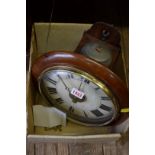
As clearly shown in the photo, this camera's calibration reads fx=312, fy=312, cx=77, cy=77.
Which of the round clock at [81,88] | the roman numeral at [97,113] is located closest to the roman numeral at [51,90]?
the round clock at [81,88]

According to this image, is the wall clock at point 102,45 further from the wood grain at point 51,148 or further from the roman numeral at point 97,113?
the wood grain at point 51,148

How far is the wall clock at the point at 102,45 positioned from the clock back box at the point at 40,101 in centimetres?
6

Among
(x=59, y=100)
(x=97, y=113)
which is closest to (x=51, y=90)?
(x=59, y=100)

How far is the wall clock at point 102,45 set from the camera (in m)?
0.79

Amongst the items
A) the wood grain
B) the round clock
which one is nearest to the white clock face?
the round clock

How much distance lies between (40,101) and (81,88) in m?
0.21

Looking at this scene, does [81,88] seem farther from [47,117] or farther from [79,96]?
[47,117]

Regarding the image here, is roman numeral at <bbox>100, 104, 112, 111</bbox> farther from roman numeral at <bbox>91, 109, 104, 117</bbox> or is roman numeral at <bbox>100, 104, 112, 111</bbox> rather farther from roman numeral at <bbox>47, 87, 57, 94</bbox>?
roman numeral at <bbox>47, 87, 57, 94</bbox>

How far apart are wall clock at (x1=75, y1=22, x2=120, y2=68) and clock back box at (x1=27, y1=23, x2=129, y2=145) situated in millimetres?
60

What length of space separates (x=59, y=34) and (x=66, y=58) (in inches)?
12.5

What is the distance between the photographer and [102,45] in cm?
81

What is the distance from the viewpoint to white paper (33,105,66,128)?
0.85 metres

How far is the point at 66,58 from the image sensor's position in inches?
28.8

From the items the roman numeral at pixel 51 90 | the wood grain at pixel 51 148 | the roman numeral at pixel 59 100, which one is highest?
the roman numeral at pixel 51 90
